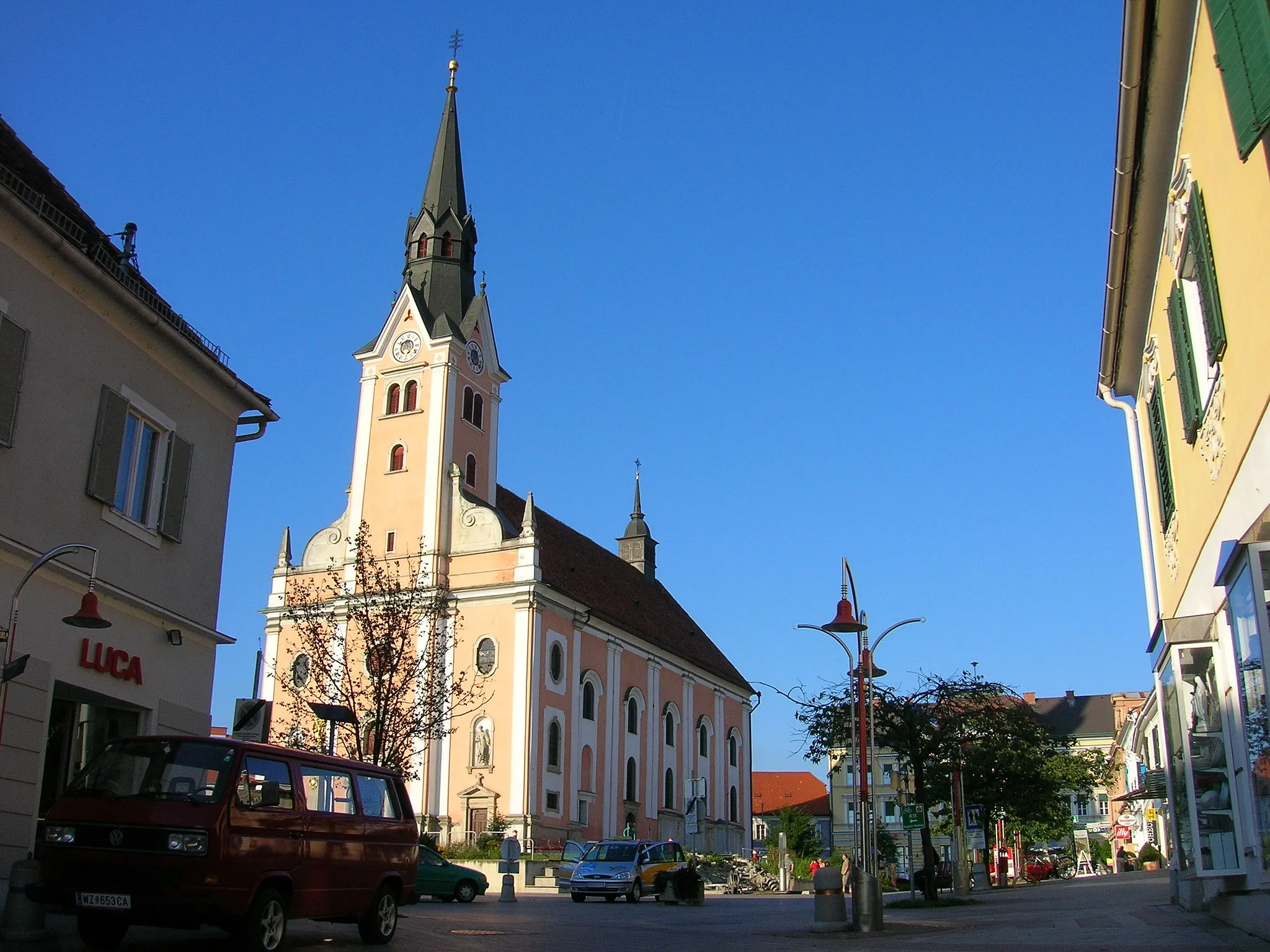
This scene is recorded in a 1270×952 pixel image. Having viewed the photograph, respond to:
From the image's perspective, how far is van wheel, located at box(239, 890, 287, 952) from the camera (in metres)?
10.5

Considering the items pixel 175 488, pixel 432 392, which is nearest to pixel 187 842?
pixel 175 488

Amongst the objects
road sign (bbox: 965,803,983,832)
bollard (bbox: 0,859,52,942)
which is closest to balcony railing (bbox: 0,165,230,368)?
bollard (bbox: 0,859,52,942)

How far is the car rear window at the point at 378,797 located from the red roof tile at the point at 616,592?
3560 cm

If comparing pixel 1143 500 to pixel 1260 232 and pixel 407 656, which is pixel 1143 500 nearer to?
pixel 1260 232

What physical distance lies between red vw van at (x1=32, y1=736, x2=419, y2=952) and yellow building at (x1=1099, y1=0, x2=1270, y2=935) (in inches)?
325

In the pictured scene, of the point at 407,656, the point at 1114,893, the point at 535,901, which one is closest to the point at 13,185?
the point at 407,656

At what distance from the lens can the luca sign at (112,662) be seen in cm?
1517

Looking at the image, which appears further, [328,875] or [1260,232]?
[328,875]

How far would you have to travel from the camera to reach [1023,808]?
120ft

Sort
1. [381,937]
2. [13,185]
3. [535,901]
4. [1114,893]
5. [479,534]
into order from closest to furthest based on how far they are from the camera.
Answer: [381,937] → [13,185] → [1114,893] → [535,901] → [479,534]

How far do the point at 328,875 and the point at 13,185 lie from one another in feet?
28.5

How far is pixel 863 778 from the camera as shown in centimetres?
2027

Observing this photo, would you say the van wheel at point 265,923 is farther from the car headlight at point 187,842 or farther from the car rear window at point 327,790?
the car rear window at point 327,790

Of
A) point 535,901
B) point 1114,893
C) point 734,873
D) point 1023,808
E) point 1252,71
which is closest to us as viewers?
point 1252,71
